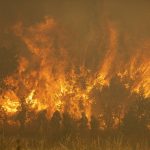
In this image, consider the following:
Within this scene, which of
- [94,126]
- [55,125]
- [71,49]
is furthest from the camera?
[71,49]

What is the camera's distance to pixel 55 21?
1800 cm

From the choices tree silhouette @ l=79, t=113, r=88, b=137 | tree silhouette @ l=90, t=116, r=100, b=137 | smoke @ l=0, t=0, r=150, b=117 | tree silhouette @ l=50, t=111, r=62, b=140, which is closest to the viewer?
tree silhouette @ l=50, t=111, r=62, b=140

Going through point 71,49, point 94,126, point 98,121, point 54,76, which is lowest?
point 94,126

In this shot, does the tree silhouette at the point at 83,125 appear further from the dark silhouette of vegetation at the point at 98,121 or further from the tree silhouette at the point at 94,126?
the tree silhouette at the point at 94,126

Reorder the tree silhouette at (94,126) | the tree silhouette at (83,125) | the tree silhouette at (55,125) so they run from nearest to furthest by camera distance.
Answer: the tree silhouette at (55,125), the tree silhouette at (83,125), the tree silhouette at (94,126)

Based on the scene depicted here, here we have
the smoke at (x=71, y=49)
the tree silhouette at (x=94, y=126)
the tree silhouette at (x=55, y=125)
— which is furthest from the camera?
the smoke at (x=71, y=49)

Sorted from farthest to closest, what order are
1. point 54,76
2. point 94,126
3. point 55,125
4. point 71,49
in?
point 71,49, point 54,76, point 94,126, point 55,125

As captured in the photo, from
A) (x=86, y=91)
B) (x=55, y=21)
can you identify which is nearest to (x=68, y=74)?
(x=86, y=91)

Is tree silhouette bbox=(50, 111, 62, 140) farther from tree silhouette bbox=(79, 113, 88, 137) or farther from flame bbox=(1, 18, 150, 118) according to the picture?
tree silhouette bbox=(79, 113, 88, 137)

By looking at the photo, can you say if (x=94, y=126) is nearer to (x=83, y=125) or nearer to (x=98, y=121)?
(x=98, y=121)

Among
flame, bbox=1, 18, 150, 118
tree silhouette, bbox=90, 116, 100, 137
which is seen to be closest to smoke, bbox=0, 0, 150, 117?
flame, bbox=1, 18, 150, 118

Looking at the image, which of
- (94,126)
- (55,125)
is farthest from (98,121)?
(55,125)

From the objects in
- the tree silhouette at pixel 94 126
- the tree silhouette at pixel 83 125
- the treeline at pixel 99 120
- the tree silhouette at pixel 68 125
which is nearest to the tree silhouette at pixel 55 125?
the treeline at pixel 99 120

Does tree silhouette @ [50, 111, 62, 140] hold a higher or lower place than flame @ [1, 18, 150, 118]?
lower
